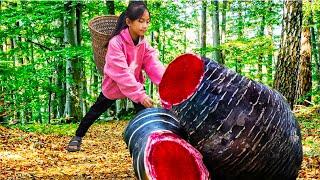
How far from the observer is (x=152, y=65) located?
4.00 metres

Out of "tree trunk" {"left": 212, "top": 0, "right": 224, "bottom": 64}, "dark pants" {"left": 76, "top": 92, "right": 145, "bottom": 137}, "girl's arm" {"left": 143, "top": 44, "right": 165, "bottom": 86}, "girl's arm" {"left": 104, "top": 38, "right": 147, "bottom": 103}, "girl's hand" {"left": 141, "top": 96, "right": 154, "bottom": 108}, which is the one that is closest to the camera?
"girl's hand" {"left": 141, "top": 96, "right": 154, "bottom": 108}

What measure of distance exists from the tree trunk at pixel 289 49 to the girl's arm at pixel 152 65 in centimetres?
369

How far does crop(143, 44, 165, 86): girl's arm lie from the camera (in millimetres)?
3901

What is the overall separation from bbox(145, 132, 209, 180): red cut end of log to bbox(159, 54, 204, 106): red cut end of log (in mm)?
259

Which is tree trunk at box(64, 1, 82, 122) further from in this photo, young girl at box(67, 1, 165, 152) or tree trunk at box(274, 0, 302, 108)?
young girl at box(67, 1, 165, 152)

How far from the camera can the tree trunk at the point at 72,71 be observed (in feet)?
41.7

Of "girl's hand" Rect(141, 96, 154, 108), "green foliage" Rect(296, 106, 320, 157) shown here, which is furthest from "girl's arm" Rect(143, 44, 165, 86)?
"green foliage" Rect(296, 106, 320, 157)

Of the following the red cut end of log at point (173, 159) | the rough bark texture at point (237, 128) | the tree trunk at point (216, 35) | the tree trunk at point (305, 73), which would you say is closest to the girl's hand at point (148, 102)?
the rough bark texture at point (237, 128)

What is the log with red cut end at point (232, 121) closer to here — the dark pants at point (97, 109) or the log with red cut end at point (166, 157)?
the log with red cut end at point (166, 157)

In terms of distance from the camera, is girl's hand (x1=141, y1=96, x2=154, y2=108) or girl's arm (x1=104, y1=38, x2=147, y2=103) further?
girl's arm (x1=104, y1=38, x2=147, y2=103)

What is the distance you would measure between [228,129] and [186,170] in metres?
0.28

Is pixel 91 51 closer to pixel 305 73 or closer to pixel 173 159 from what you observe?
pixel 305 73

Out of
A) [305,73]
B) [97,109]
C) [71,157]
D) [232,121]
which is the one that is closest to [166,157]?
[232,121]

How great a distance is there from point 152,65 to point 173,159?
7.04ft
